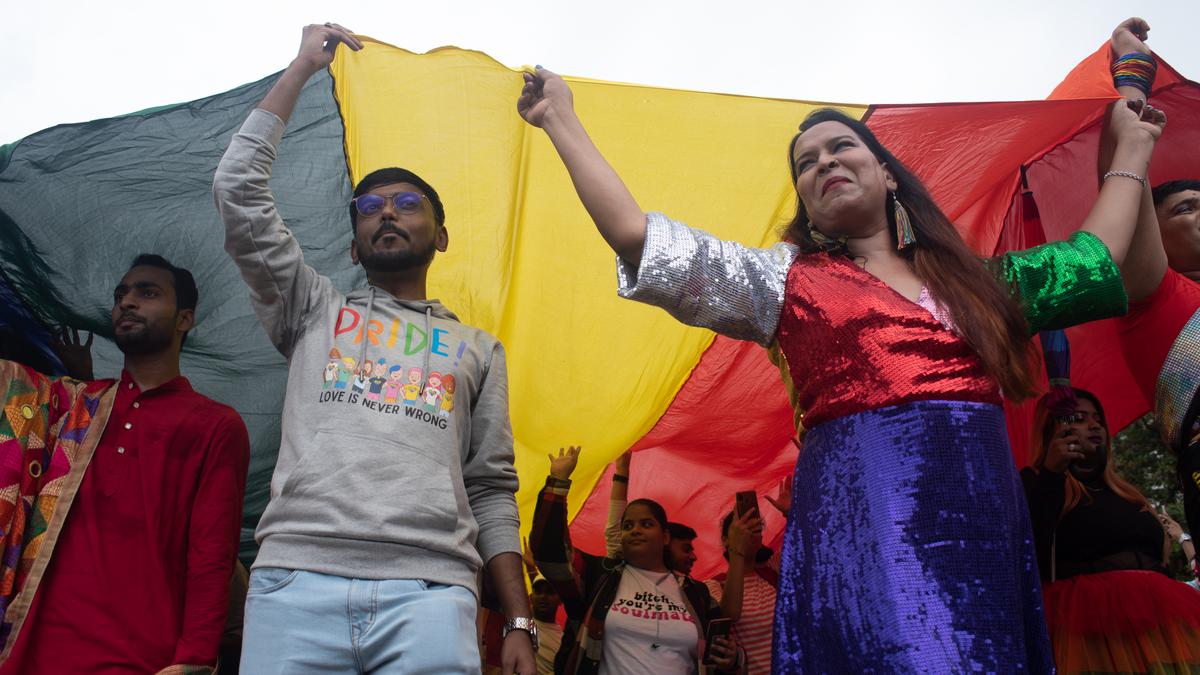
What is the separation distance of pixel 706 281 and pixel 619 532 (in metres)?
2.30

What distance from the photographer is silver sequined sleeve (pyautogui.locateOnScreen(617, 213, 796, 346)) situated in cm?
174

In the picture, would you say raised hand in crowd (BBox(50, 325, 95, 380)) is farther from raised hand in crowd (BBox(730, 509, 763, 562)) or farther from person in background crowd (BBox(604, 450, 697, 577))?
raised hand in crowd (BBox(730, 509, 763, 562))

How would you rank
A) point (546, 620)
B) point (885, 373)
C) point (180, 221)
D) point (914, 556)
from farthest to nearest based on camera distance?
1. point (546, 620)
2. point (180, 221)
3. point (885, 373)
4. point (914, 556)

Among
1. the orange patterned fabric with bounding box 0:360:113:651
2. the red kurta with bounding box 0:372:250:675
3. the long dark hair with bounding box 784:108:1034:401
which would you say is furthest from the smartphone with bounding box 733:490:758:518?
the orange patterned fabric with bounding box 0:360:113:651

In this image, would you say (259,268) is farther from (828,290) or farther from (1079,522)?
(1079,522)

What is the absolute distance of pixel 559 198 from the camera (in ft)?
9.53

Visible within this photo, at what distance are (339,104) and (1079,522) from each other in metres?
2.75

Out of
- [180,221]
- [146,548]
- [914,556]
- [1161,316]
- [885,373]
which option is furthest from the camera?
[180,221]

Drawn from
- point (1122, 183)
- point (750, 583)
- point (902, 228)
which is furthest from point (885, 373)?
point (750, 583)

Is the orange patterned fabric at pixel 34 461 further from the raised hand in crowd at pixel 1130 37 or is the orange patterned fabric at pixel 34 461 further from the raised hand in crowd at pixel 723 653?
the raised hand in crowd at pixel 1130 37

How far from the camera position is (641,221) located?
1777 mm

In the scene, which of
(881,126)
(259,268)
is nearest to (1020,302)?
(881,126)

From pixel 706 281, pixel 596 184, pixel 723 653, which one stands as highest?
pixel 596 184

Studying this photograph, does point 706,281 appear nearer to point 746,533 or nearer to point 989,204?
point 989,204
